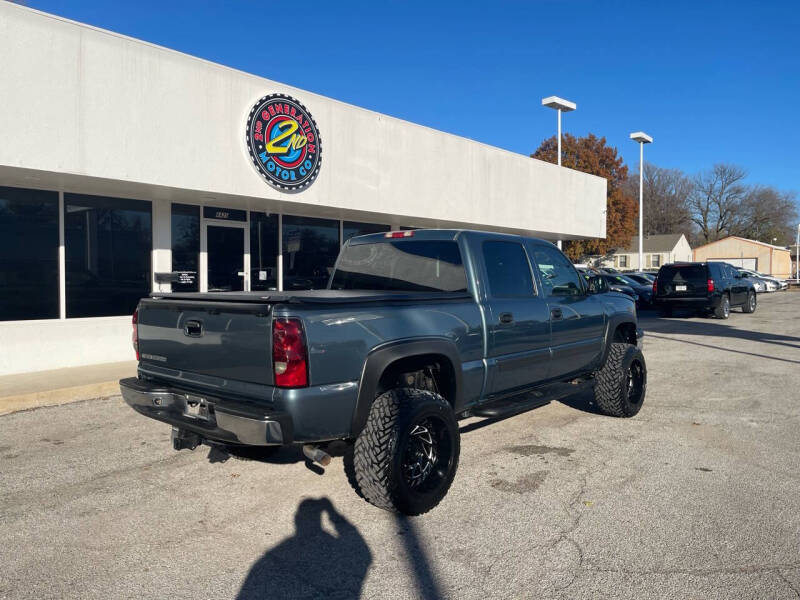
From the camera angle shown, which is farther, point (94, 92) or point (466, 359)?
point (94, 92)

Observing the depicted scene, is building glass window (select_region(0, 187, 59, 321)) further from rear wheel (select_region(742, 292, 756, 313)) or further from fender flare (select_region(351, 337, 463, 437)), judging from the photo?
rear wheel (select_region(742, 292, 756, 313))

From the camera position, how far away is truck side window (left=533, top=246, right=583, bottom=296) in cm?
564

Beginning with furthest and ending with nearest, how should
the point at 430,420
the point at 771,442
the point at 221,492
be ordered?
the point at 771,442, the point at 221,492, the point at 430,420

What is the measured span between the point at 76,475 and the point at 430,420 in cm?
301

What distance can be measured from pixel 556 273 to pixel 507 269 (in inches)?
34.0

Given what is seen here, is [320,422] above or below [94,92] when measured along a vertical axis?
below

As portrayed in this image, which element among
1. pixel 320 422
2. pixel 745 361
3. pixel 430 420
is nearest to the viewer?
pixel 320 422

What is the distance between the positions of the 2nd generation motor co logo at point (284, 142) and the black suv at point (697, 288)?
1274 cm

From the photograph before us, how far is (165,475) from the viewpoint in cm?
475

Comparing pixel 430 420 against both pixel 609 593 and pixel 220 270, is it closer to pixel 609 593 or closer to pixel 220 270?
pixel 609 593

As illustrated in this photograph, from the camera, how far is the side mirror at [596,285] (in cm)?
628

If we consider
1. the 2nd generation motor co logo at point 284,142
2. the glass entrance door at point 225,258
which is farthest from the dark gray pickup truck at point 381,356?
the glass entrance door at point 225,258

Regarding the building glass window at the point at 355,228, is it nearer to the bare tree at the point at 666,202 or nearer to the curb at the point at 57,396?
the curb at the point at 57,396

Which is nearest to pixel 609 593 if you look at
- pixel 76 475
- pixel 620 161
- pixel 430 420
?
pixel 430 420
